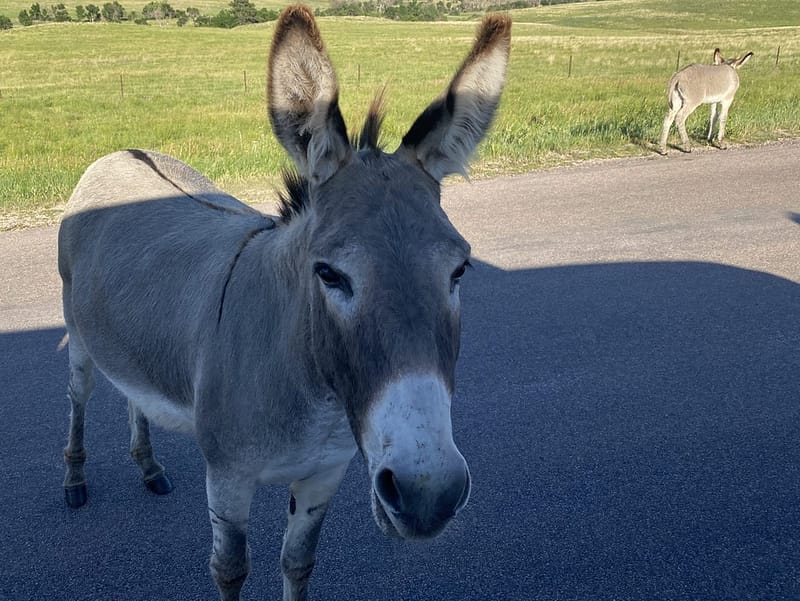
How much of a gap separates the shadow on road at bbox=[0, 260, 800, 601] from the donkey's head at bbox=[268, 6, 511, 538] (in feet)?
5.62

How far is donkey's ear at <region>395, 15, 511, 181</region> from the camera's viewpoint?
2127 mm

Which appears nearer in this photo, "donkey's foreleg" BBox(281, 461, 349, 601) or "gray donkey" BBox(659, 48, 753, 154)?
"donkey's foreleg" BBox(281, 461, 349, 601)

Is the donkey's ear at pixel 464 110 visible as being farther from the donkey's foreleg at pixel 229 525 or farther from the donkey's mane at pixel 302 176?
the donkey's foreleg at pixel 229 525

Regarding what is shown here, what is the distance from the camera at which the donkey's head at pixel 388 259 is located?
1558 mm

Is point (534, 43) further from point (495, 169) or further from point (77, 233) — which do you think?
point (77, 233)

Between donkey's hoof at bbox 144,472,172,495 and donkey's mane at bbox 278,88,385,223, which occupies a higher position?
donkey's mane at bbox 278,88,385,223

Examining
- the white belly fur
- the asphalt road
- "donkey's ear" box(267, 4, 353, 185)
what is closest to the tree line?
the asphalt road

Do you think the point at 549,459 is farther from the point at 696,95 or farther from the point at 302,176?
the point at 696,95

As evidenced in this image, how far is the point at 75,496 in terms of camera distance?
141 inches

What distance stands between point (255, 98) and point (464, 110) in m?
22.0

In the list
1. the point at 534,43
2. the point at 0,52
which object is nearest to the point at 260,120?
the point at 0,52

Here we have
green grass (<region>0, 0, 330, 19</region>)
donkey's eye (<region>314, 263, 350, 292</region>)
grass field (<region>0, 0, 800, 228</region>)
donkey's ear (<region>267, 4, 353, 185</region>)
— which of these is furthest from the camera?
green grass (<region>0, 0, 330, 19</region>)

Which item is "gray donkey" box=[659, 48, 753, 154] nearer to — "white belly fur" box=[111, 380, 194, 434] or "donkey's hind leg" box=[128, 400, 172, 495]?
"donkey's hind leg" box=[128, 400, 172, 495]

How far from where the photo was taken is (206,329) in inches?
99.4
